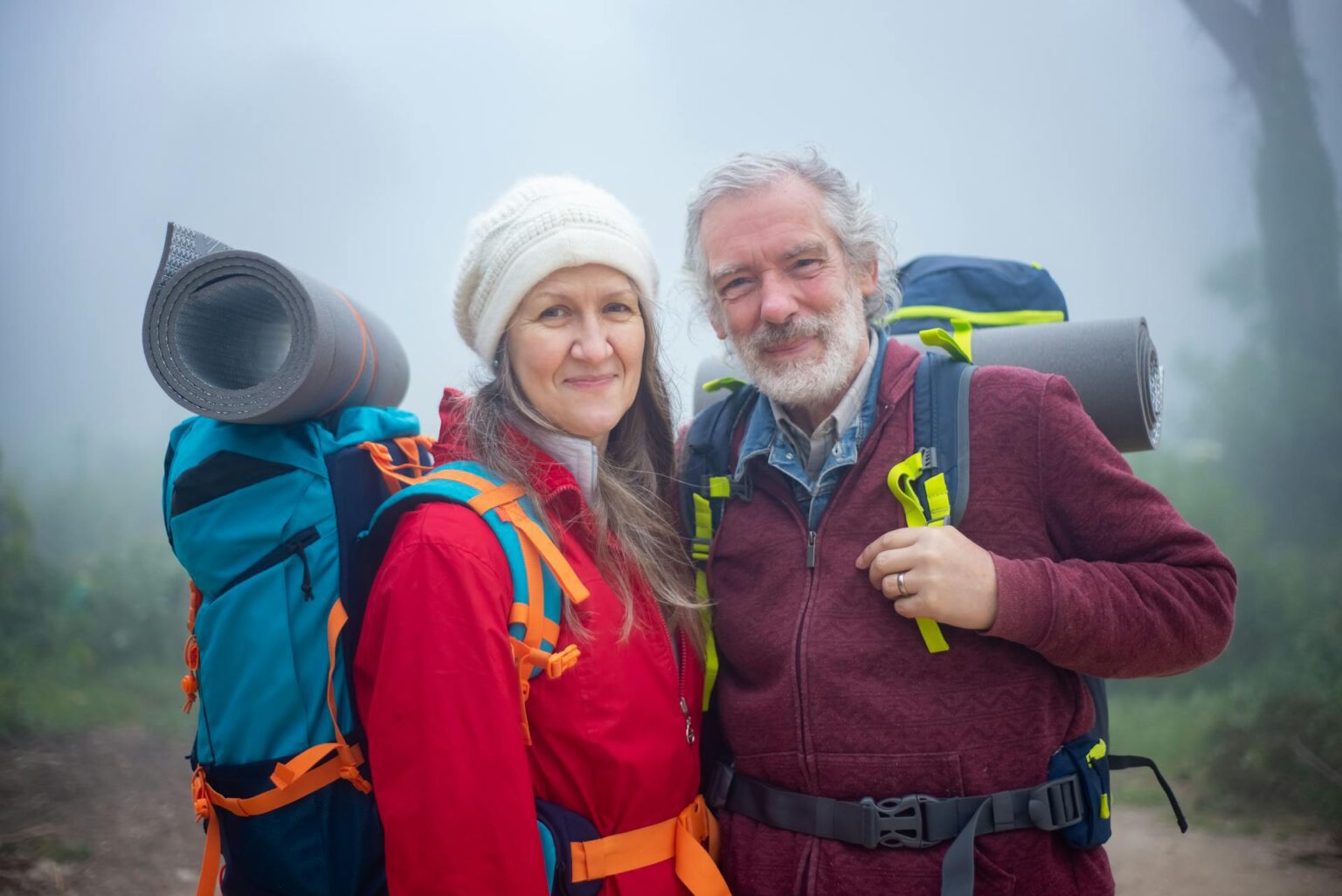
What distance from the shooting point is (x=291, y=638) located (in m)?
1.60

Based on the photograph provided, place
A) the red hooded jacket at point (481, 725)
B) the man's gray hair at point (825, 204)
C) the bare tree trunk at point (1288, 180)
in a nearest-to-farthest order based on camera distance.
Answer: the red hooded jacket at point (481, 725) → the man's gray hair at point (825, 204) → the bare tree trunk at point (1288, 180)

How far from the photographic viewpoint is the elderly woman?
138 centimetres

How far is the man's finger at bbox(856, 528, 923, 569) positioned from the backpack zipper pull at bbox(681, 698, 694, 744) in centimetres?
49

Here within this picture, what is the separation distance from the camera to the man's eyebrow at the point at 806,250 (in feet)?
6.79

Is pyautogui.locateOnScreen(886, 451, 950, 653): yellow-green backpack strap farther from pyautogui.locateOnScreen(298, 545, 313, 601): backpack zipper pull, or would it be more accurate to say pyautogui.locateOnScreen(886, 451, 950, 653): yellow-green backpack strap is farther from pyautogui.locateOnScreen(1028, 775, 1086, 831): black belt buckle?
pyautogui.locateOnScreen(298, 545, 313, 601): backpack zipper pull

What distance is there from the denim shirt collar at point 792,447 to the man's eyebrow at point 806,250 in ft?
0.92

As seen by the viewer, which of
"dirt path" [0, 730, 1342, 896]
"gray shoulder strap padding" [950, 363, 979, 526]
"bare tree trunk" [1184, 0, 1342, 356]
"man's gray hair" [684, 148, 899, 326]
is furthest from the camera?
"bare tree trunk" [1184, 0, 1342, 356]

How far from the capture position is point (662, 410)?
2.19 meters

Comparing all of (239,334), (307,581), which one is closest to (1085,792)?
(307,581)

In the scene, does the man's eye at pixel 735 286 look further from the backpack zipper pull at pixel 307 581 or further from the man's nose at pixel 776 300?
the backpack zipper pull at pixel 307 581

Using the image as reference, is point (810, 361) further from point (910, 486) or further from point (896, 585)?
point (896, 585)

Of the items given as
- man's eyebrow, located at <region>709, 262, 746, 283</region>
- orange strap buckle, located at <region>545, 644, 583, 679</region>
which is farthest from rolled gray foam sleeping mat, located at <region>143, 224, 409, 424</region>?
Answer: man's eyebrow, located at <region>709, 262, 746, 283</region>

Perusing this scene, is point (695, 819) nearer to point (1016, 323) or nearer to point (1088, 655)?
point (1088, 655)

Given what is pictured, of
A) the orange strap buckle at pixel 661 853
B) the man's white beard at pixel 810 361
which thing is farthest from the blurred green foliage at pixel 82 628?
the man's white beard at pixel 810 361
